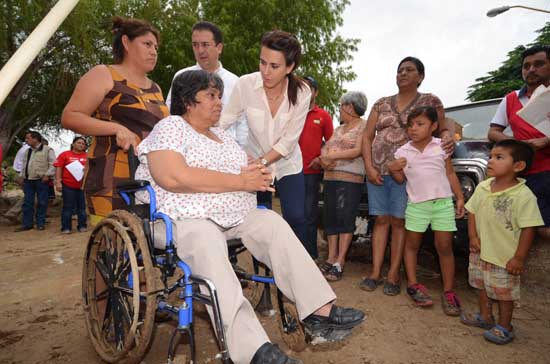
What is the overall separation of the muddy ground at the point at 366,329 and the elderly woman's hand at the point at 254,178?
1.15 metres

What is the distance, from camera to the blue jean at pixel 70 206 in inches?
291

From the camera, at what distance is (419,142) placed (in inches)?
127

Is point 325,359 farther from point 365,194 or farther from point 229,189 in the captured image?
point 365,194

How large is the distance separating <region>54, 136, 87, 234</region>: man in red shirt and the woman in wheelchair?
5922mm

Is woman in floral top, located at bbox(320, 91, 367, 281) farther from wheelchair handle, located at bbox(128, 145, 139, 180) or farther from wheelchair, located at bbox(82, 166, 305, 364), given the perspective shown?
wheelchair handle, located at bbox(128, 145, 139, 180)

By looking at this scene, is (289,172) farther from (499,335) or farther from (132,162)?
(499,335)

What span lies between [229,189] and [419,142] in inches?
Answer: 74.2

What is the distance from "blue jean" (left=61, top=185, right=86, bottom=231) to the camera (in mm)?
7391

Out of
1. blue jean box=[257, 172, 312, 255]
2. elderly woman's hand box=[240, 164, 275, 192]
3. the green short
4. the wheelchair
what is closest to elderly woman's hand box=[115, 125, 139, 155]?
the wheelchair

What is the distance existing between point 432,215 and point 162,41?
12.1m

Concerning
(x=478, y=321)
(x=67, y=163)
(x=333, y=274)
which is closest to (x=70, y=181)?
(x=67, y=163)

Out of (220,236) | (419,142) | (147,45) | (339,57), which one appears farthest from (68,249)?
(339,57)

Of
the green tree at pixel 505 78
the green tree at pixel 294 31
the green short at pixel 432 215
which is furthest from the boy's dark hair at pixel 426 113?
the green tree at pixel 505 78

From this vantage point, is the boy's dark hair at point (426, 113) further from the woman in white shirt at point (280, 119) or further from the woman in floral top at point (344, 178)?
the woman in white shirt at point (280, 119)
